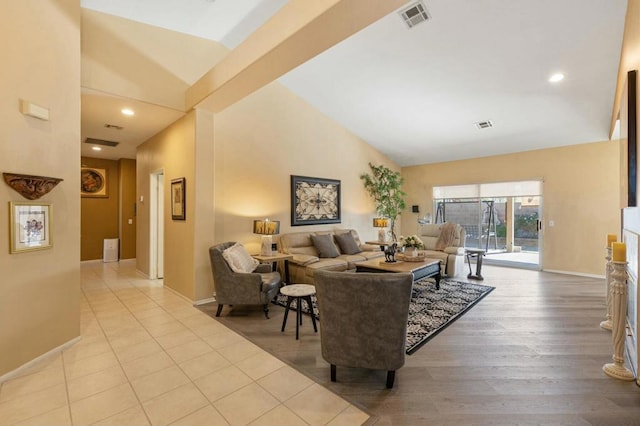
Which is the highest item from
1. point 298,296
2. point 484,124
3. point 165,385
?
point 484,124

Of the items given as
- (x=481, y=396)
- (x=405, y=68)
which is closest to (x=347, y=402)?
(x=481, y=396)

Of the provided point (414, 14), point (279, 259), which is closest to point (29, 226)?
point (279, 259)

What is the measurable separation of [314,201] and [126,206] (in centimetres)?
533

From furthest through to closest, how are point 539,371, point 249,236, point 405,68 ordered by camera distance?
point 249,236 → point 405,68 → point 539,371

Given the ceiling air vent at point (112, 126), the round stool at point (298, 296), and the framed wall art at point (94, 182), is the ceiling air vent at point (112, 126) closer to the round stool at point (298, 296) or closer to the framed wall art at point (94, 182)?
the framed wall art at point (94, 182)

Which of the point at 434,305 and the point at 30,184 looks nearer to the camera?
the point at 30,184

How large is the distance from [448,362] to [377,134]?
18.1ft

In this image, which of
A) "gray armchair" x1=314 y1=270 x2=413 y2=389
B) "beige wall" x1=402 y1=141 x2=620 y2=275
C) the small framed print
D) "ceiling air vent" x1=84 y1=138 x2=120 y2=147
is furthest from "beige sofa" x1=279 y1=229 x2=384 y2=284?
"ceiling air vent" x1=84 y1=138 x2=120 y2=147

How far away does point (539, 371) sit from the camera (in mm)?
2426

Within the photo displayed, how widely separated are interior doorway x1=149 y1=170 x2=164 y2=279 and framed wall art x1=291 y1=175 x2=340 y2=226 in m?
2.66

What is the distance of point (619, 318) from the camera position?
240 centimetres

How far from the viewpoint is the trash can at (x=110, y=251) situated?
7.61m

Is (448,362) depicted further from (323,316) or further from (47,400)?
(47,400)

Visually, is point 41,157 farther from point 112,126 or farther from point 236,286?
point 112,126
